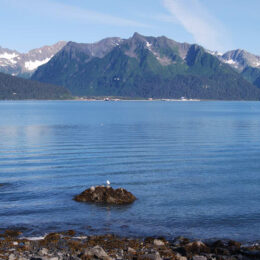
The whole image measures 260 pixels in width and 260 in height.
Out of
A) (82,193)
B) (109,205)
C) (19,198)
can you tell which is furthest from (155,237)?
(19,198)

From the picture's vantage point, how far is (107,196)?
119 ft

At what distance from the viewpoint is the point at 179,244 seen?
25438 millimetres

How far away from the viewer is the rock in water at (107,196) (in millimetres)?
35719

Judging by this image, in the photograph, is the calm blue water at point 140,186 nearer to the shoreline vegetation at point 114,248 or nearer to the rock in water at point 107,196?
the rock in water at point 107,196

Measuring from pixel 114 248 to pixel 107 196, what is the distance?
38.6 ft

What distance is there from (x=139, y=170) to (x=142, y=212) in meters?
17.6

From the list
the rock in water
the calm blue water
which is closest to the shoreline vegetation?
the calm blue water

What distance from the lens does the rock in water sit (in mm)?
35719

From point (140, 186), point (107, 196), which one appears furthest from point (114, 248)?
point (140, 186)

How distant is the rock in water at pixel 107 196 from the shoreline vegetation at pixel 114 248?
853 centimetres

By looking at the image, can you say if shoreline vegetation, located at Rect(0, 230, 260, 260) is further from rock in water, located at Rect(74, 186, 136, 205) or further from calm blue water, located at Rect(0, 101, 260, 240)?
rock in water, located at Rect(74, 186, 136, 205)

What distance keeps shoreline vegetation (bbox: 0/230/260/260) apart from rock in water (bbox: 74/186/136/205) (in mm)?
8534

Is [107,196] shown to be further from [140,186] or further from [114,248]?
[114,248]

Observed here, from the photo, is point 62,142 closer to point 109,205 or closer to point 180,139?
point 180,139
